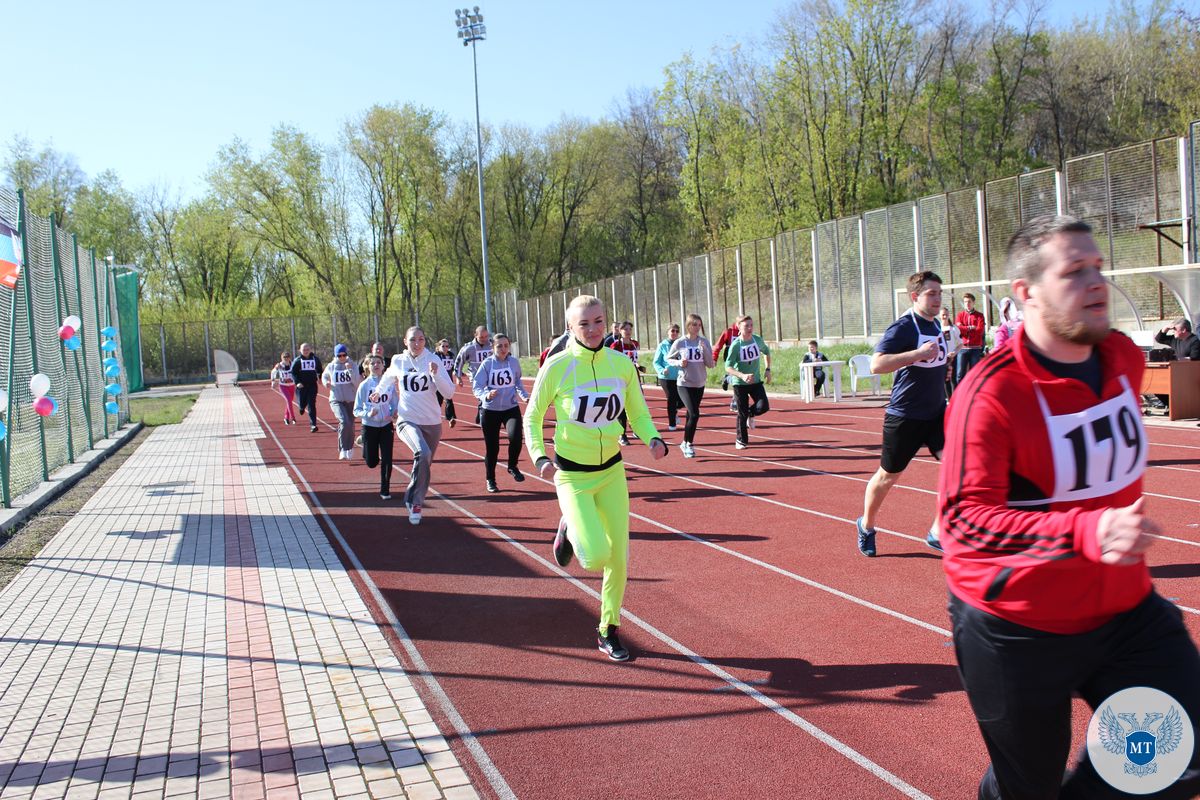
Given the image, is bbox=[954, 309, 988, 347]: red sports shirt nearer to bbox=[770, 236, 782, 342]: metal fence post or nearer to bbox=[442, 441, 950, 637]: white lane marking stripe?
bbox=[442, 441, 950, 637]: white lane marking stripe

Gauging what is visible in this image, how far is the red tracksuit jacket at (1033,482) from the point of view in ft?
8.25

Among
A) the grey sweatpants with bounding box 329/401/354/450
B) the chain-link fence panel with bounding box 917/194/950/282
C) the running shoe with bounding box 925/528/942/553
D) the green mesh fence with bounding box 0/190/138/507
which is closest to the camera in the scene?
the running shoe with bounding box 925/528/942/553

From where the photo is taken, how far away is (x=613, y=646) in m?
5.86

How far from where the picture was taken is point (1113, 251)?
21516mm

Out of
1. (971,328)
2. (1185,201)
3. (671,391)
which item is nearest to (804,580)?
(671,391)

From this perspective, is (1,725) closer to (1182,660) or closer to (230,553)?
(230,553)

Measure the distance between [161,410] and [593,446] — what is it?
3209 centimetres

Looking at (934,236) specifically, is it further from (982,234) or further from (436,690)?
(436,690)

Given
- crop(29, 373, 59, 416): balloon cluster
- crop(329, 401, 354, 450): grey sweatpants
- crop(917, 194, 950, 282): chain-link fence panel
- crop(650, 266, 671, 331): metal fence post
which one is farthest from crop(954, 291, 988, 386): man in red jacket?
crop(650, 266, 671, 331): metal fence post

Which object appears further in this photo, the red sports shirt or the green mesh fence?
the red sports shirt

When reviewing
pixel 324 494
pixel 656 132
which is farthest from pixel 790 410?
pixel 656 132

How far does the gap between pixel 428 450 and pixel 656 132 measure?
60038 millimetres

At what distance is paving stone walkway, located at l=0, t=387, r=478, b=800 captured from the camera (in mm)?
4430

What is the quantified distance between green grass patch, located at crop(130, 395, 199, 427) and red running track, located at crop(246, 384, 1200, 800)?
19337 mm
